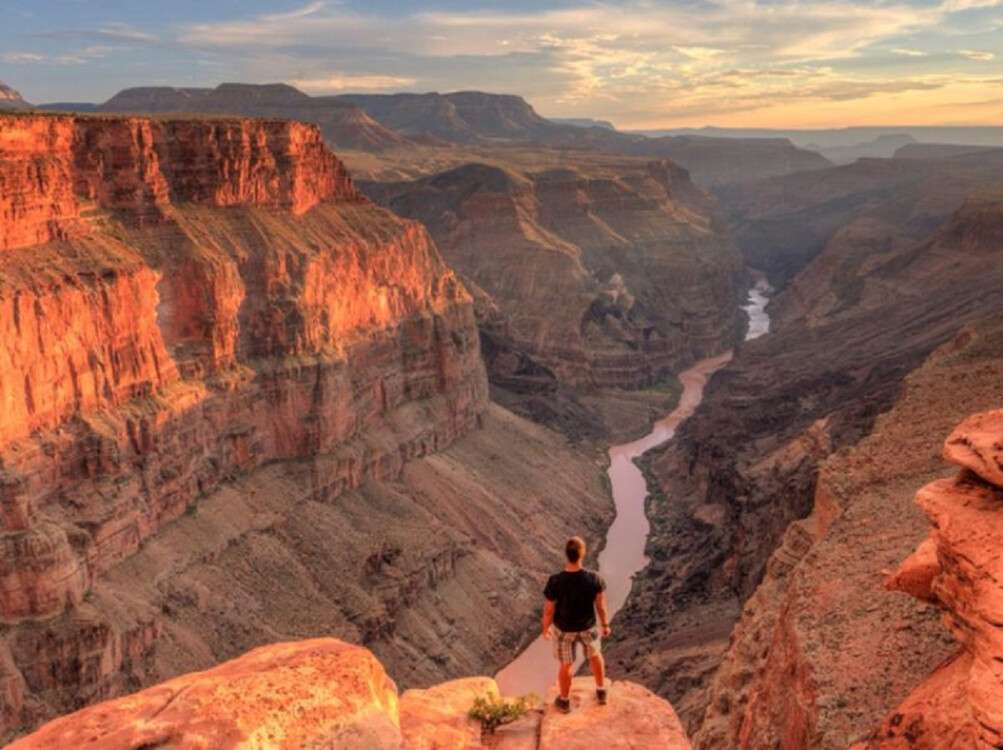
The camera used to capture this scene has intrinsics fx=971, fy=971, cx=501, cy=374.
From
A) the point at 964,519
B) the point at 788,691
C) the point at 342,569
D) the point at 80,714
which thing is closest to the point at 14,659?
the point at 342,569

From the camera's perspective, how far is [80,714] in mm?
12500

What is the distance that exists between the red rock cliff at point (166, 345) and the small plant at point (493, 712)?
68.4ft

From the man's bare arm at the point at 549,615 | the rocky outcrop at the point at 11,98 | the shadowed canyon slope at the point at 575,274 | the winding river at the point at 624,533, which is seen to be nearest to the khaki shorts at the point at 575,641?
the man's bare arm at the point at 549,615

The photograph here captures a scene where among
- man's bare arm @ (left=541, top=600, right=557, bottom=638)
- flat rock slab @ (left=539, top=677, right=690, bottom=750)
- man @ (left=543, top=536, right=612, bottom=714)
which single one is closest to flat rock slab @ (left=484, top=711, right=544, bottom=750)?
flat rock slab @ (left=539, top=677, right=690, bottom=750)

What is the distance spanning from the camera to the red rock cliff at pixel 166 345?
3328 centimetres

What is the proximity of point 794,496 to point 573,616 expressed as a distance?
3556 centimetres

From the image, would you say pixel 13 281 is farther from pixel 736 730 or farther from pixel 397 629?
pixel 736 730

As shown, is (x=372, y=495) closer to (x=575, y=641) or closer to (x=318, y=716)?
Answer: (x=575, y=641)

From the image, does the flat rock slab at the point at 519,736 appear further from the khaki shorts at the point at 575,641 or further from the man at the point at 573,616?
the khaki shorts at the point at 575,641

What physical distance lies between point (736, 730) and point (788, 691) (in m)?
4.06

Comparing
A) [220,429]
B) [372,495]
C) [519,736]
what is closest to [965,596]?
[519,736]

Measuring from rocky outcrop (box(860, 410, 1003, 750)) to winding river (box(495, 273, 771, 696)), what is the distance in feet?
64.8

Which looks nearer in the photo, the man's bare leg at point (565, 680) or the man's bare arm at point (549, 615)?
the man's bare leg at point (565, 680)

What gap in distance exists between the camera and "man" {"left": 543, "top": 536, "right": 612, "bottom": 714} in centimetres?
1542
